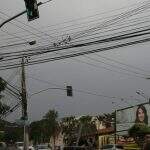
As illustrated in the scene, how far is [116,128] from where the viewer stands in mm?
63781

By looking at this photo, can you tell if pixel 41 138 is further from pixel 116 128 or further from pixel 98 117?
pixel 116 128

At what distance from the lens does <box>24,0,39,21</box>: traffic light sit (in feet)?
68.0

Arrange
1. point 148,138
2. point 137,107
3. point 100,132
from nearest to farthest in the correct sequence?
point 148,138, point 137,107, point 100,132

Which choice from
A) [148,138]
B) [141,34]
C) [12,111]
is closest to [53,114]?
[12,111]

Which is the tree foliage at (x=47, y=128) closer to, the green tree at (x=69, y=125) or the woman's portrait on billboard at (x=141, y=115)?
the green tree at (x=69, y=125)

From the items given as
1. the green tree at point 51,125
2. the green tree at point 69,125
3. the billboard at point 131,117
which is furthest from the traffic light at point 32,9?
the green tree at point 51,125

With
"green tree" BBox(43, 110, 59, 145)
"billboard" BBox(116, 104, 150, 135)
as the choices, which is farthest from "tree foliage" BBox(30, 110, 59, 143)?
"billboard" BBox(116, 104, 150, 135)

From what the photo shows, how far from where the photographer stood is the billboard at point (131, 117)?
A: 56562 mm

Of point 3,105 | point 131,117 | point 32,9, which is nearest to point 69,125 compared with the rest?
point 131,117

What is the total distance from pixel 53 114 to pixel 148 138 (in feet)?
312

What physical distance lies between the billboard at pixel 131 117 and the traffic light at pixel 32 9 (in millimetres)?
35648

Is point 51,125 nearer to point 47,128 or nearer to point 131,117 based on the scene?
point 47,128

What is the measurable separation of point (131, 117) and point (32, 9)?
132 ft

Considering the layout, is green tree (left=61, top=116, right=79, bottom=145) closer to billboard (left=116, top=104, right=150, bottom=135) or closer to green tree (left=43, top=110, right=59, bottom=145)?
green tree (left=43, top=110, right=59, bottom=145)
